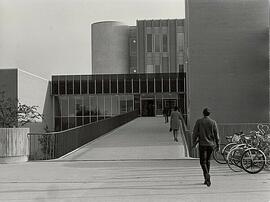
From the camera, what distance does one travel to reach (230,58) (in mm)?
25719

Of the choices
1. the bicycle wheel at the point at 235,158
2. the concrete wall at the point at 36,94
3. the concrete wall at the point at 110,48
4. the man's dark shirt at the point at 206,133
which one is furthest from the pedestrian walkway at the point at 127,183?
the concrete wall at the point at 110,48

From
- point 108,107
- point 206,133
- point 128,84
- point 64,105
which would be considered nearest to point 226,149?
point 206,133

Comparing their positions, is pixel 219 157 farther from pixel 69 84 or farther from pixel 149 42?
pixel 149 42

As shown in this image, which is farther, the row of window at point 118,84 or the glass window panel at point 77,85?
the glass window panel at point 77,85

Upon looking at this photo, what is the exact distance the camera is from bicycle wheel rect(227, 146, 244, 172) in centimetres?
1128

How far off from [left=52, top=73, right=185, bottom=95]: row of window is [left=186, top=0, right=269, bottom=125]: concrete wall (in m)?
31.5

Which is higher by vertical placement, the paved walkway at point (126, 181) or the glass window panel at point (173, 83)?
the glass window panel at point (173, 83)

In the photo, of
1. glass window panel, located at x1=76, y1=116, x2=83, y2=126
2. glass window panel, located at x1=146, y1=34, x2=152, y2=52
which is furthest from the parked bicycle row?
glass window panel, located at x1=146, y1=34, x2=152, y2=52

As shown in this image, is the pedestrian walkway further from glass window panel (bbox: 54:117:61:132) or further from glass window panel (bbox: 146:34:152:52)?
glass window panel (bbox: 146:34:152:52)

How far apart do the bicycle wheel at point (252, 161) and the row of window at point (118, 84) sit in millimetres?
46537

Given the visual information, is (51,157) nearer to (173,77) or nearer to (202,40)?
(202,40)

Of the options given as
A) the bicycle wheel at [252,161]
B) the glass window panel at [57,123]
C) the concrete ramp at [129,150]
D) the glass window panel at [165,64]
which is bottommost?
the glass window panel at [57,123]

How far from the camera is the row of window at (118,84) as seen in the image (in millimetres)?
57562

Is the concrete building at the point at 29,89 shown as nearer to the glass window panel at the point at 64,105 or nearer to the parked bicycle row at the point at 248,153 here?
the glass window panel at the point at 64,105
